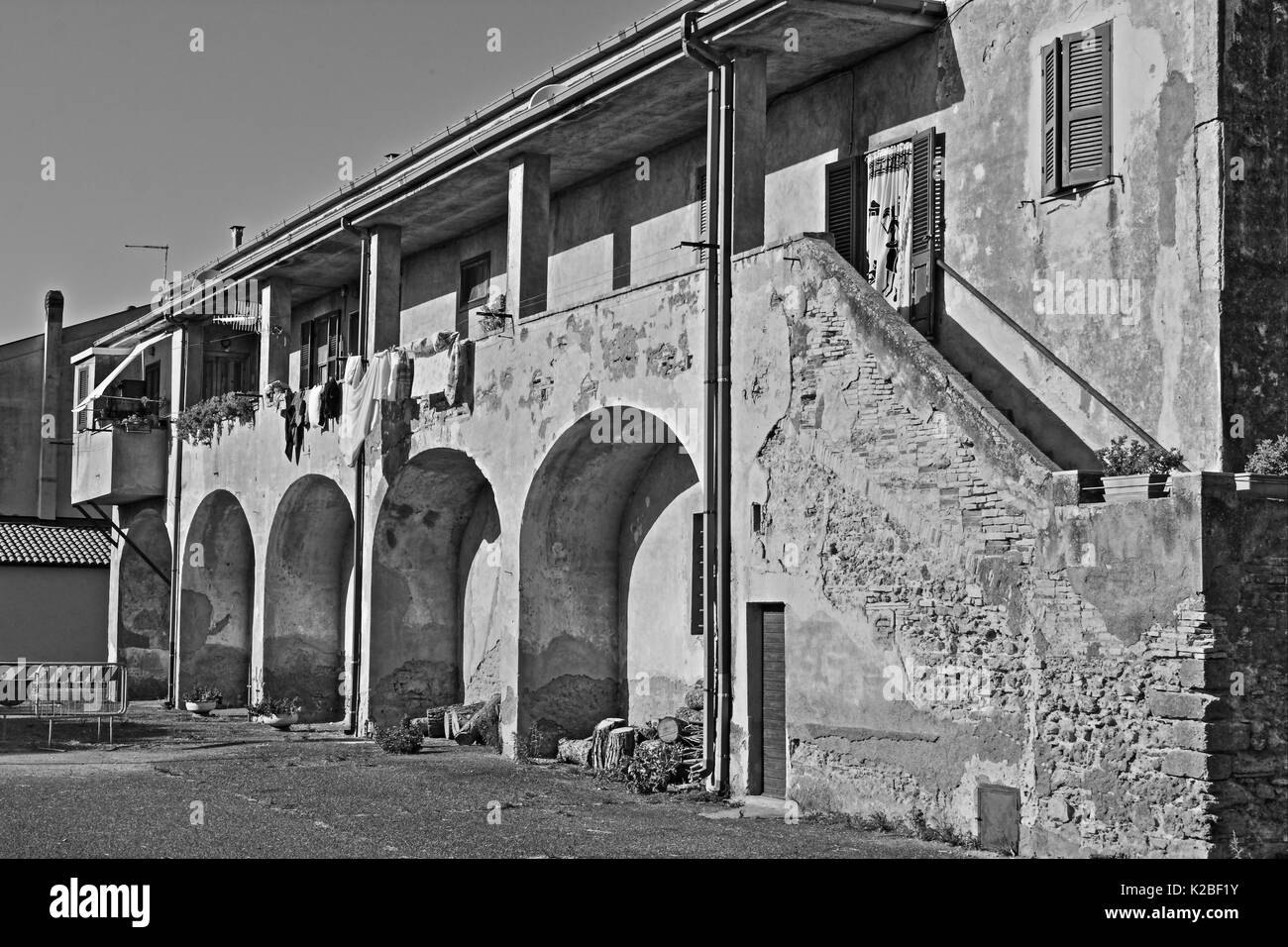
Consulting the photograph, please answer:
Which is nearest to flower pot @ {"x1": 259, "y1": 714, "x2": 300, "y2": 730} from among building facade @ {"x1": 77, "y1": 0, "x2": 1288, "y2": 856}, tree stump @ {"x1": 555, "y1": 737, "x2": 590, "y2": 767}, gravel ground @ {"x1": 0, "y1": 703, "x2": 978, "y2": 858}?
building facade @ {"x1": 77, "y1": 0, "x2": 1288, "y2": 856}

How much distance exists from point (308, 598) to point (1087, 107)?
1653 centimetres

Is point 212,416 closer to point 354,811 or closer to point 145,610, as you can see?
point 145,610

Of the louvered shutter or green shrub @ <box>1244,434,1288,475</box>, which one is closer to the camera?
green shrub @ <box>1244,434,1288,475</box>

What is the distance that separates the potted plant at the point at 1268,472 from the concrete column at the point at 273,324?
18.3 m

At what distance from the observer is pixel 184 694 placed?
2869 centimetres

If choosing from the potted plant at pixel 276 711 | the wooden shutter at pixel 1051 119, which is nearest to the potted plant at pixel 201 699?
the potted plant at pixel 276 711

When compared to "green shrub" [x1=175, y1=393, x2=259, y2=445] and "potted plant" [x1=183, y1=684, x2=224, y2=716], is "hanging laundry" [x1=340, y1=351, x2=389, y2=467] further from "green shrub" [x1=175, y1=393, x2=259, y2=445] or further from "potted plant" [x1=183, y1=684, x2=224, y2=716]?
"potted plant" [x1=183, y1=684, x2=224, y2=716]

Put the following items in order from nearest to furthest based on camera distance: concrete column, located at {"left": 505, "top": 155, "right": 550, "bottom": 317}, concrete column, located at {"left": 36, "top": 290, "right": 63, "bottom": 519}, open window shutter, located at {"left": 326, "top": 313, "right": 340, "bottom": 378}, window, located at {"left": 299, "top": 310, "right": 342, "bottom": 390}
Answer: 1. concrete column, located at {"left": 505, "top": 155, "right": 550, "bottom": 317}
2. window, located at {"left": 299, "top": 310, "right": 342, "bottom": 390}
3. open window shutter, located at {"left": 326, "top": 313, "right": 340, "bottom": 378}
4. concrete column, located at {"left": 36, "top": 290, "right": 63, "bottom": 519}

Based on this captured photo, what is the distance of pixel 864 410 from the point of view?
13.0 m

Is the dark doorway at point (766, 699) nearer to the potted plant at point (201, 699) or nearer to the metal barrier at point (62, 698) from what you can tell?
the metal barrier at point (62, 698)

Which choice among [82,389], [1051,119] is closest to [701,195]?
[1051,119]

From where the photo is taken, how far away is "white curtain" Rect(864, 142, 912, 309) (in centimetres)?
1534
